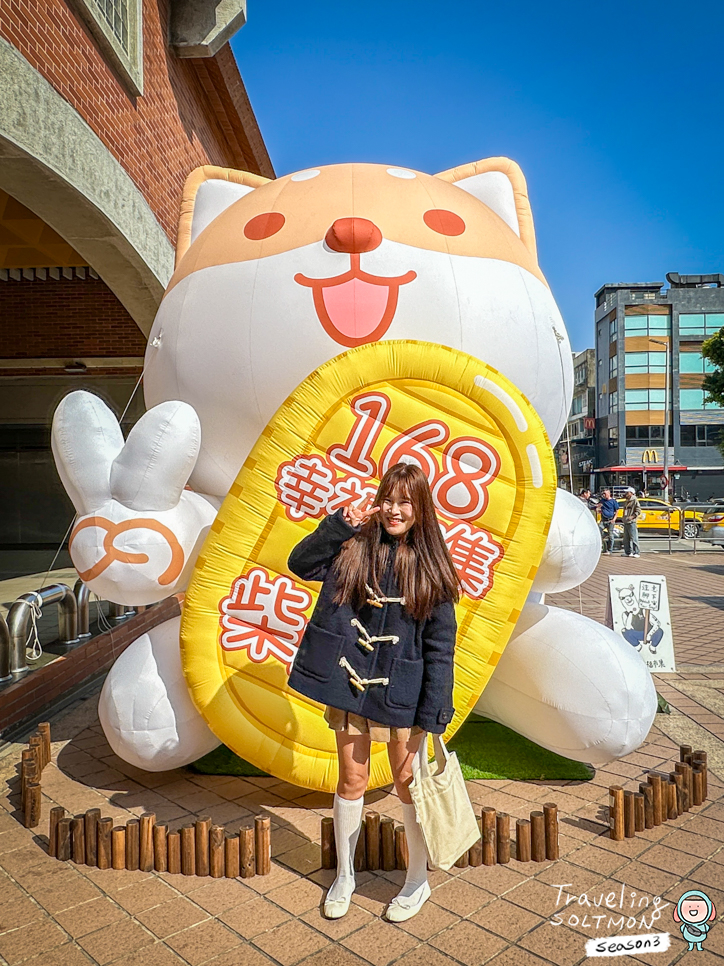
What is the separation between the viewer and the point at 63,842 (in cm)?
331

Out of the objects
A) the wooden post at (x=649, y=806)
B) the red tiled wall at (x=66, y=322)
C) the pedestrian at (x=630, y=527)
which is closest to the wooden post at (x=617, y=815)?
the wooden post at (x=649, y=806)

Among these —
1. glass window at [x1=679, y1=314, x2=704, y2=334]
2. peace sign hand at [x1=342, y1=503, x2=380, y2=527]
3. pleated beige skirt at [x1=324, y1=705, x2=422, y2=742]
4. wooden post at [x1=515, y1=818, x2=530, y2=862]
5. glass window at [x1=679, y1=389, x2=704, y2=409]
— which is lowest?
wooden post at [x1=515, y1=818, x2=530, y2=862]

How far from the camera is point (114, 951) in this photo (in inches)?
104

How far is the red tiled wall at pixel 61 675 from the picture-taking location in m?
5.07

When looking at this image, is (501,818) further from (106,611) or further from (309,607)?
(106,611)

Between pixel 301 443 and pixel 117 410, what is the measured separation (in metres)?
10.9

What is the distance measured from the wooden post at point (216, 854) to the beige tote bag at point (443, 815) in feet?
3.08

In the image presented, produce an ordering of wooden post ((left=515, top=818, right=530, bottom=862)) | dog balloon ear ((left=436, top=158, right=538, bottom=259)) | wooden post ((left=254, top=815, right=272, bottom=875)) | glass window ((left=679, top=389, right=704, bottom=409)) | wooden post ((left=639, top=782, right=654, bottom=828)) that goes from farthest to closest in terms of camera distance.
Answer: glass window ((left=679, top=389, right=704, bottom=409))
dog balloon ear ((left=436, top=158, right=538, bottom=259))
wooden post ((left=639, top=782, right=654, bottom=828))
wooden post ((left=515, top=818, right=530, bottom=862))
wooden post ((left=254, top=815, right=272, bottom=875))

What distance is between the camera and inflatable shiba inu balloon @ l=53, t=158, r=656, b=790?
11.8ft

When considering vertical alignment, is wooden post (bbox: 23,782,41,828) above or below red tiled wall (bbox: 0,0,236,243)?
below

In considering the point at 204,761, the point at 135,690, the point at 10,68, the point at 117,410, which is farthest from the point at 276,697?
the point at 117,410

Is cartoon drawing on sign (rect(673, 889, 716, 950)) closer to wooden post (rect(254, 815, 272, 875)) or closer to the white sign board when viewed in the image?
wooden post (rect(254, 815, 272, 875))

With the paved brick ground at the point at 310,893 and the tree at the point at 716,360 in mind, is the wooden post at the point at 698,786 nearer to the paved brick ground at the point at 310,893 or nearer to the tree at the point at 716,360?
the paved brick ground at the point at 310,893

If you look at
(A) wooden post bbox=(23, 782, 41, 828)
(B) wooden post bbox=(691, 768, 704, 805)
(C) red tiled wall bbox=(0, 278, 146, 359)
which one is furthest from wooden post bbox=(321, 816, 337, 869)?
(C) red tiled wall bbox=(0, 278, 146, 359)
